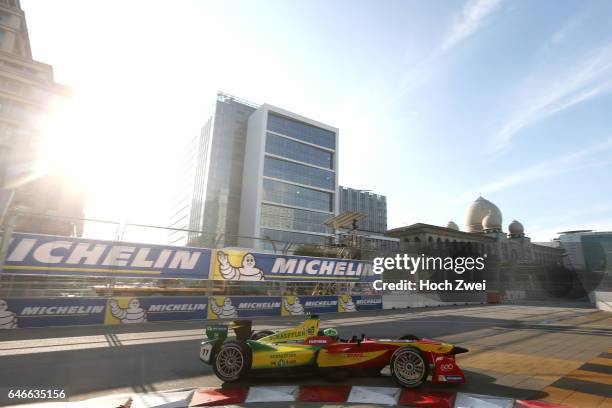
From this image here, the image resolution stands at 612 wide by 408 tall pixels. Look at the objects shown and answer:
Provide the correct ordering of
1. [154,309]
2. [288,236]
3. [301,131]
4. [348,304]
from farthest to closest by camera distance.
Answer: [301,131], [288,236], [348,304], [154,309]

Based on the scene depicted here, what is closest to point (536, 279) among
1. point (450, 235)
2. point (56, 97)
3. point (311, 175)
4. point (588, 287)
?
point (588, 287)

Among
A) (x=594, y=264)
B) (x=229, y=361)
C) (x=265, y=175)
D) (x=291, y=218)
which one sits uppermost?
(x=265, y=175)

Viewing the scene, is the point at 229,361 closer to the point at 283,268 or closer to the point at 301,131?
the point at 283,268

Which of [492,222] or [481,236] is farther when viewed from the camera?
[492,222]

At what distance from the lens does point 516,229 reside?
3433 inches

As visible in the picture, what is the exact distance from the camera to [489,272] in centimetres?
5850

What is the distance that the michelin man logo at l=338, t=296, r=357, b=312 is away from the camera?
22828 millimetres

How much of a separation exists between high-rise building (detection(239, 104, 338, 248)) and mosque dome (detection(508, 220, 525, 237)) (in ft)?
156

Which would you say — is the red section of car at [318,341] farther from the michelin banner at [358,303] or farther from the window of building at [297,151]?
the window of building at [297,151]

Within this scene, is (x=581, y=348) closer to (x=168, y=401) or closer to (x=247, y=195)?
(x=168, y=401)

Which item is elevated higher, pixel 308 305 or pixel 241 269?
pixel 241 269

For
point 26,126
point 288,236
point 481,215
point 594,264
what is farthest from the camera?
point 481,215

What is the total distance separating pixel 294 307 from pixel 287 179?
195 feet

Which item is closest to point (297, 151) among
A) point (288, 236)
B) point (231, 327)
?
point (288, 236)
